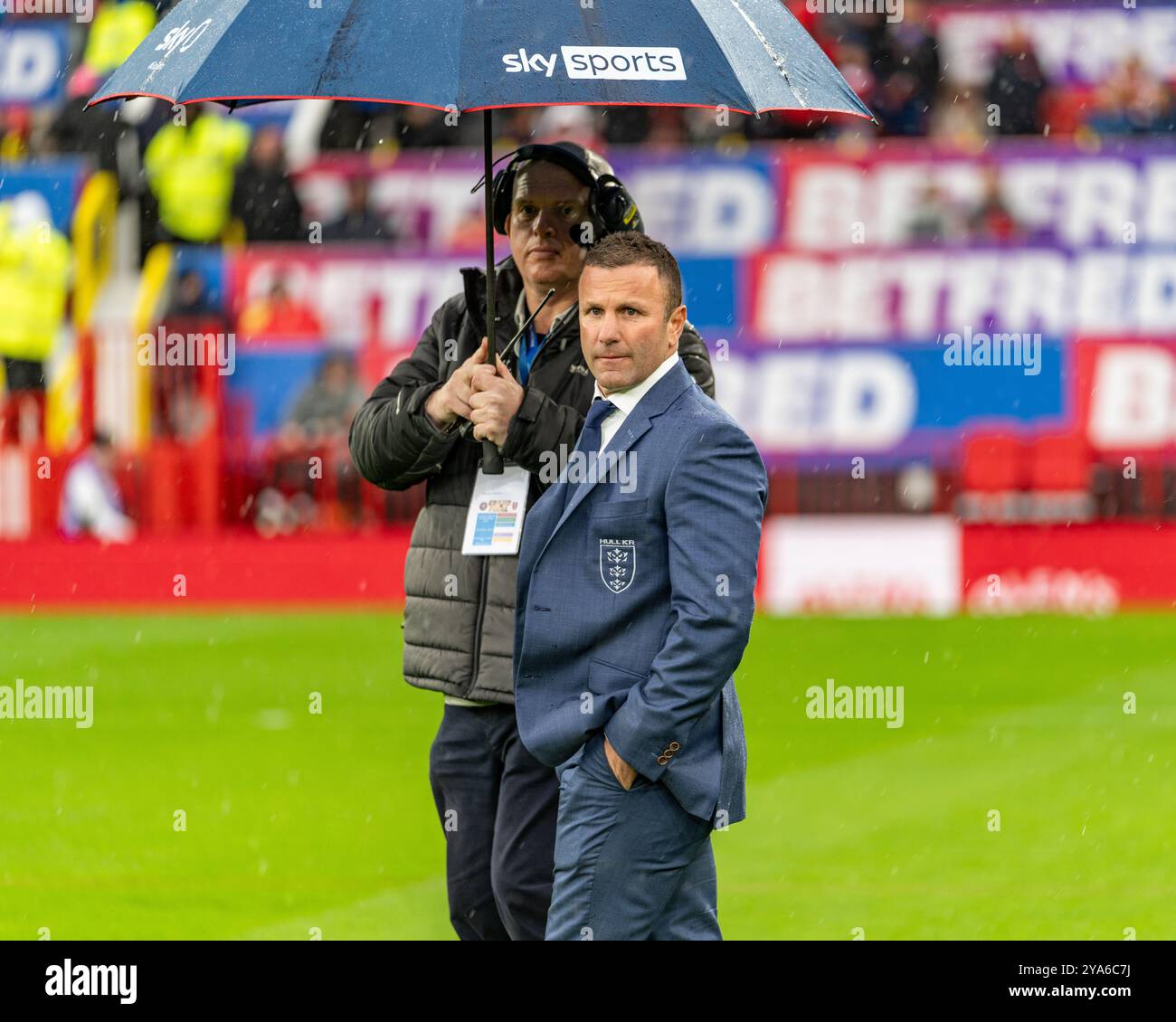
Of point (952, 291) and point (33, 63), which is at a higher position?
point (33, 63)

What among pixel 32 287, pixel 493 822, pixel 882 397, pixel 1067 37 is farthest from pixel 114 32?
pixel 493 822

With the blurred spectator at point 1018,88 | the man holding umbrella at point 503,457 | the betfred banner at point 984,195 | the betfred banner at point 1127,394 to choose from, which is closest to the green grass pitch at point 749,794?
the man holding umbrella at point 503,457

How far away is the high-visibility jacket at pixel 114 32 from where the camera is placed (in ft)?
66.3

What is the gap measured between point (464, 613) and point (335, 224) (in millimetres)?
15081

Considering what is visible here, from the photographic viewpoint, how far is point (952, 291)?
18.5 m

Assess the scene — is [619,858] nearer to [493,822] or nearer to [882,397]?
[493,822]

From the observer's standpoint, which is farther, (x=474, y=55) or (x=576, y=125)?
(x=576, y=125)

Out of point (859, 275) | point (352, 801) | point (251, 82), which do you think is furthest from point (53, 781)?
point (859, 275)

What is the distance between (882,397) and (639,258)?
45.4 feet

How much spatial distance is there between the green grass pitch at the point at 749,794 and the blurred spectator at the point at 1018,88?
748 centimetres

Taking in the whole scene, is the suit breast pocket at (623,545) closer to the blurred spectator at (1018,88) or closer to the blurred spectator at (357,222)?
the blurred spectator at (357,222)

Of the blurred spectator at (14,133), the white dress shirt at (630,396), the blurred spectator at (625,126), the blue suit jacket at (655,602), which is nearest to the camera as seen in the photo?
the blue suit jacket at (655,602)

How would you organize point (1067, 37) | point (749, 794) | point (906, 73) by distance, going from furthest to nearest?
point (906, 73), point (1067, 37), point (749, 794)

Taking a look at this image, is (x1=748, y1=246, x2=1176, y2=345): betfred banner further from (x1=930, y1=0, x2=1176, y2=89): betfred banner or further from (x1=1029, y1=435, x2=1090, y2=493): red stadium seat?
(x1=930, y1=0, x2=1176, y2=89): betfred banner
